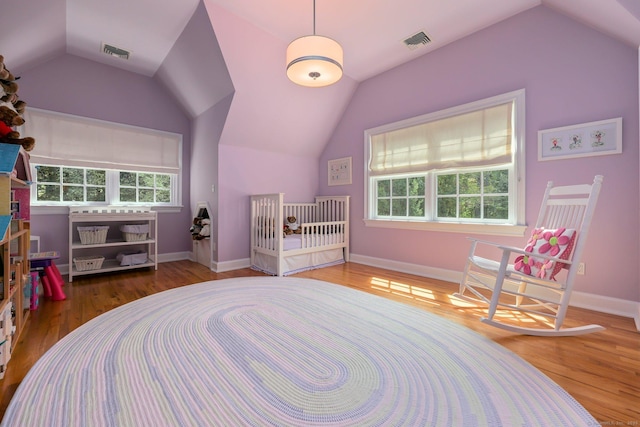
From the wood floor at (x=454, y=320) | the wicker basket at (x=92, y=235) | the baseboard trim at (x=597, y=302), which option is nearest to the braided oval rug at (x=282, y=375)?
the wood floor at (x=454, y=320)

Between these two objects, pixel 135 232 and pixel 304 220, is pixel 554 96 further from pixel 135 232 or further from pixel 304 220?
pixel 135 232

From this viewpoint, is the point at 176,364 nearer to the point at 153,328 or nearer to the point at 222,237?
the point at 153,328

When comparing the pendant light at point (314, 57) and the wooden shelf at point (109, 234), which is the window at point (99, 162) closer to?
the wooden shelf at point (109, 234)

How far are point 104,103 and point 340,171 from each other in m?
3.15

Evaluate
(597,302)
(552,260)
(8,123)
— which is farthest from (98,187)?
(597,302)

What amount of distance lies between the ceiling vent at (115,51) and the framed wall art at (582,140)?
4390 mm

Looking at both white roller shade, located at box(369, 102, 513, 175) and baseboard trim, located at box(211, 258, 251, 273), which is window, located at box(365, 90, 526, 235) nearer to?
white roller shade, located at box(369, 102, 513, 175)

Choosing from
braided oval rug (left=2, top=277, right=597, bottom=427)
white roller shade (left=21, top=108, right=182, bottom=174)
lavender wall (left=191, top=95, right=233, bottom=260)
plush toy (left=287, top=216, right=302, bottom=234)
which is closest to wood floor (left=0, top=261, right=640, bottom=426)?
braided oval rug (left=2, top=277, right=597, bottom=427)

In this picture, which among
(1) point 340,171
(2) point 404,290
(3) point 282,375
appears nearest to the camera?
(3) point 282,375

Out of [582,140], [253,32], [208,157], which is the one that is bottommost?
[582,140]

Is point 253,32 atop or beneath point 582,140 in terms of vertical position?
atop

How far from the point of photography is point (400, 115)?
3.37 m

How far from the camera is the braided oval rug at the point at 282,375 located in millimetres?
1046

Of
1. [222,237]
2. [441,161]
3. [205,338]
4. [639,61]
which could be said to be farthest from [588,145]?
[222,237]
